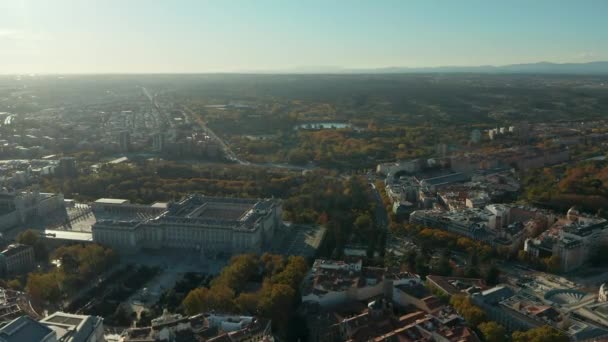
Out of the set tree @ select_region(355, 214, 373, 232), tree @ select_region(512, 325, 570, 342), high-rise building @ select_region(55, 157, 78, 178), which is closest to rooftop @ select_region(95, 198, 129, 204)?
high-rise building @ select_region(55, 157, 78, 178)

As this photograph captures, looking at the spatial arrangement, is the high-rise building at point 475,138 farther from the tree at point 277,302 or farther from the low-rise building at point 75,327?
the low-rise building at point 75,327

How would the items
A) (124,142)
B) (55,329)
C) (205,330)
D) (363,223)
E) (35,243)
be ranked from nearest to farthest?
(55,329) < (205,330) < (35,243) < (363,223) < (124,142)

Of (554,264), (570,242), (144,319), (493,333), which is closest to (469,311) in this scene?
(493,333)

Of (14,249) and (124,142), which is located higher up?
(124,142)

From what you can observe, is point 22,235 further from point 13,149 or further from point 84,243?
point 13,149

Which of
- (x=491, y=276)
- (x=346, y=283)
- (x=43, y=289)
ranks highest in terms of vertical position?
(x=346, y=283)

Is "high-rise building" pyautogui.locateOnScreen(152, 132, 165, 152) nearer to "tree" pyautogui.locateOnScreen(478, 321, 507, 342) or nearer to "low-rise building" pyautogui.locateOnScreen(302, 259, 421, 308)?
"low-rise building" pyautogui.locateOnScreen(302, 259, 421, 308)

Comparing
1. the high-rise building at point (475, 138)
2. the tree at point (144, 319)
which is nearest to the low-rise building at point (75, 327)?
the tree at point (144, 319)

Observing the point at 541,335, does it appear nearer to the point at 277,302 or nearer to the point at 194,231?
the point at 277,302

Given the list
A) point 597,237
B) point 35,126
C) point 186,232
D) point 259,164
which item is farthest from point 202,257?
point 35,126
